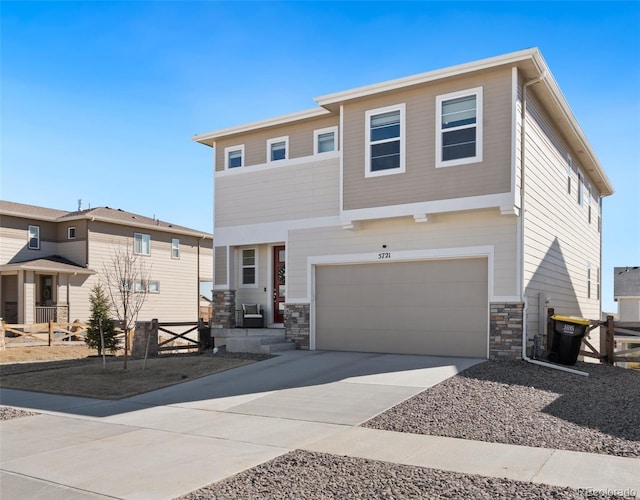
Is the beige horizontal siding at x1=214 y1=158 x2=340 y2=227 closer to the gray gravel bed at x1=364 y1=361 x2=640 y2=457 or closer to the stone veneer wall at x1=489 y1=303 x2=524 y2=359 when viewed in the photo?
the stone veneer wall at x1=489 y1=303 x2=524 y2=359

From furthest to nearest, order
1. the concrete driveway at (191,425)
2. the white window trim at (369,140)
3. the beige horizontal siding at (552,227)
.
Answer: the white window trim at (369,140), the beige horizontal siding at (552,227), the concrete driveway at (191,425)

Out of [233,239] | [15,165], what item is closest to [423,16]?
[233,239]

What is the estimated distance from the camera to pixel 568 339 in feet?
43.3

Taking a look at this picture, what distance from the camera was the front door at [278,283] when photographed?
1728 cm

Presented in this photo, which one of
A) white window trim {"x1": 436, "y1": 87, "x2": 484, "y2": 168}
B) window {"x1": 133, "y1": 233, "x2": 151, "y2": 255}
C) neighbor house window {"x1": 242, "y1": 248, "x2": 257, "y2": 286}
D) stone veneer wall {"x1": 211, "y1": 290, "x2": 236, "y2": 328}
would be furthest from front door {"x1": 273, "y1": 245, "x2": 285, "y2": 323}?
window {"x1": 133, "y1": 233, "x2": 151, "y2": 255}

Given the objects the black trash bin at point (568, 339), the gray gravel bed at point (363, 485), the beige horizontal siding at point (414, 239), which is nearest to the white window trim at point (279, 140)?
the beige horizontal siding at point (414, 239)

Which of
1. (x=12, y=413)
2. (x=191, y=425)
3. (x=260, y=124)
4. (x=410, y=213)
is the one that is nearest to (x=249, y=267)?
(x=260, y=124)

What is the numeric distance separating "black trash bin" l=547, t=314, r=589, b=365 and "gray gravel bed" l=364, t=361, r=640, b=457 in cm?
160

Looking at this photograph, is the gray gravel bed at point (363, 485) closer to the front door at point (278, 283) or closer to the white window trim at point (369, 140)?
the white window trim at point (369, 140)

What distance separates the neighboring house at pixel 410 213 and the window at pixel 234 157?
5 cm

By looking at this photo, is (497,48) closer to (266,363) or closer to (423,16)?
(423,16)

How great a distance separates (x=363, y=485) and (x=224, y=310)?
12747 millimetres

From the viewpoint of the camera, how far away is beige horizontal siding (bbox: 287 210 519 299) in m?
12.9

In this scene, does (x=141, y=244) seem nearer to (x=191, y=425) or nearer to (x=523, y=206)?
(x=523, y=206)
